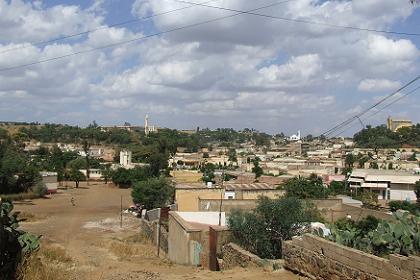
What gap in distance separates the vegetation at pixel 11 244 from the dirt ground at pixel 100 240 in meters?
1.38

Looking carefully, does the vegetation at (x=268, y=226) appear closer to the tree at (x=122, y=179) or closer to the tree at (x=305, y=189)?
the tree at (x=305, y=189)

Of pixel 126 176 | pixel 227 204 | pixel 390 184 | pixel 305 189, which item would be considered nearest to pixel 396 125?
pixel 390 184

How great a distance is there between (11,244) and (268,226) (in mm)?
10662

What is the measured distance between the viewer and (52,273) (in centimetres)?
1104

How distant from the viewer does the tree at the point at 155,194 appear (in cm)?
5116

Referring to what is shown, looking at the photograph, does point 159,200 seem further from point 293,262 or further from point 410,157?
point 410,157

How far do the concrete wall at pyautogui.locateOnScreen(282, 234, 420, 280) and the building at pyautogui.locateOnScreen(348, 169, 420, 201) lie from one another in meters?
53.2

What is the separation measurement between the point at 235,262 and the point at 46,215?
3905cm

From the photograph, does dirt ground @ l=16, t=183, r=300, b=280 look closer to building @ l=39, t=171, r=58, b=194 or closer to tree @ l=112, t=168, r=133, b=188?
building @ l=39, t=171, r=58, b=194

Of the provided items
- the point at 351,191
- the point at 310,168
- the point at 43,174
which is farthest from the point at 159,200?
the point at 310,168

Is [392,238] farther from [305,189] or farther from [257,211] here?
[305,189]

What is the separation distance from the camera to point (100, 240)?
1268 inches

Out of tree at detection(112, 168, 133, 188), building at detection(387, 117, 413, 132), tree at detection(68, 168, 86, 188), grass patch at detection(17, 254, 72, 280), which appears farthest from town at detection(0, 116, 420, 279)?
building at detection(387, 117, 413, 132)

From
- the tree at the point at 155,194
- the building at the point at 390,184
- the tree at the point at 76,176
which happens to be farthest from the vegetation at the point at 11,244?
the tree at the point at 76,176
